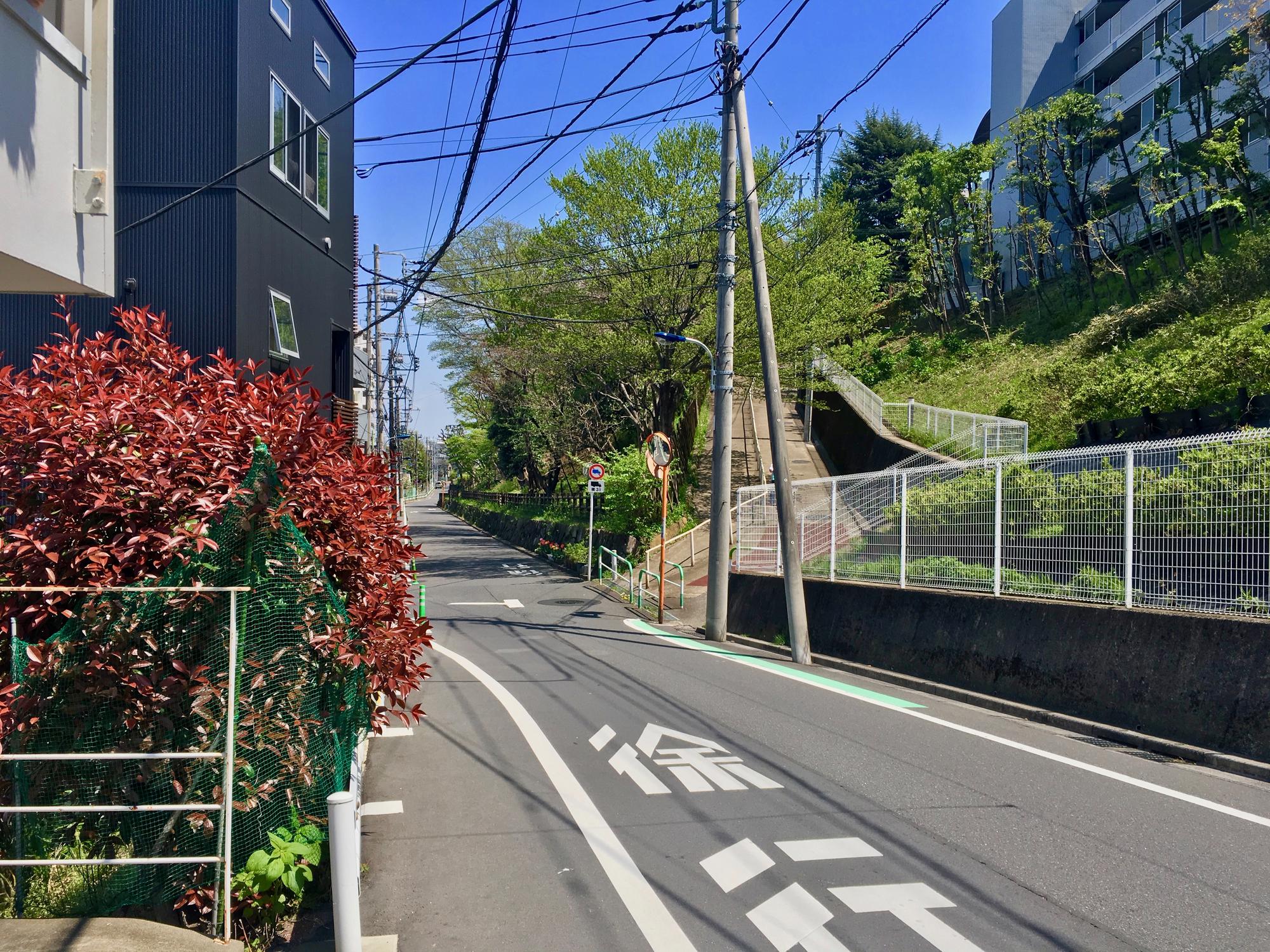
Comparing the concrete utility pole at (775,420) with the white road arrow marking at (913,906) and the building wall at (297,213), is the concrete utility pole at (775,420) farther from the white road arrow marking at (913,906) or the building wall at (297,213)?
the white road arrow marking at (913,906)

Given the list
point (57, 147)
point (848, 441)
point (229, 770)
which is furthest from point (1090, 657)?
Result: point (848, 441)

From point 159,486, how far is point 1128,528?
8.51 m

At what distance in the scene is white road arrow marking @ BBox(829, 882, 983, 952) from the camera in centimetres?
455

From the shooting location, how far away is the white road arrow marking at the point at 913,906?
4.55m

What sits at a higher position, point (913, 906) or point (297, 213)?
point (297, 213)

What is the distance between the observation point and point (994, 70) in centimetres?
3853

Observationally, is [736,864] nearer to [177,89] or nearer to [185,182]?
[185,182]

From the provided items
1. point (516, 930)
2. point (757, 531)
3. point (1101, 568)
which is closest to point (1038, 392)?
point (757, 531)

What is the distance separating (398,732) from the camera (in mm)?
9672

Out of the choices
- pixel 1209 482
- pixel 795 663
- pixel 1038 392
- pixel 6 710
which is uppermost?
pixel 1038 392

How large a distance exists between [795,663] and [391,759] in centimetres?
780

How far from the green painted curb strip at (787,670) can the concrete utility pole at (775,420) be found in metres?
0.77

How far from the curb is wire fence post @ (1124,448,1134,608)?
4.20 feet

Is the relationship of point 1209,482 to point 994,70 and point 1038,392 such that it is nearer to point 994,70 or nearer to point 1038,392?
point 1038,392
